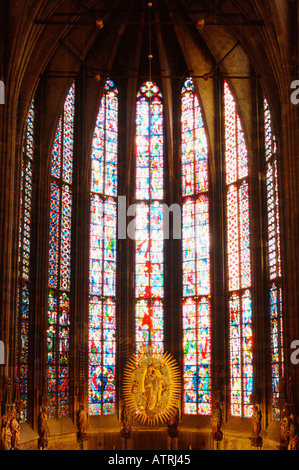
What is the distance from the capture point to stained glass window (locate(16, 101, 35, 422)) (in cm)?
2838

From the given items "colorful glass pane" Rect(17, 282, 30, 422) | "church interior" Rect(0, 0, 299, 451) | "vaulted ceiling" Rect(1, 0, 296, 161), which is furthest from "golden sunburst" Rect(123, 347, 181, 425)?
"vaulted ceiling" Rect(1, 0, 296, 161)

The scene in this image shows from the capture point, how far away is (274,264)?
28.7 m

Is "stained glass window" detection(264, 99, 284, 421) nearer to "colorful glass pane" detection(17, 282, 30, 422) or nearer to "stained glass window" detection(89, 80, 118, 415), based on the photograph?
"stained glass window" detection(89, 80, 118, 415)

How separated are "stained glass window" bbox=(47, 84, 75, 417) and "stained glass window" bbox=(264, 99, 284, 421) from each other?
7071mm

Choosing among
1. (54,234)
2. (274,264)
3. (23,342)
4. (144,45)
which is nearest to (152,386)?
(23,342)

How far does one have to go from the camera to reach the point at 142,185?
33344 mm

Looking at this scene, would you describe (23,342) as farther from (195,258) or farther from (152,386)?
(195,258)

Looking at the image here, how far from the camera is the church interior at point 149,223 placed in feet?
87.7

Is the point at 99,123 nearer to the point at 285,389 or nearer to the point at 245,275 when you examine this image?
the point at 245,275

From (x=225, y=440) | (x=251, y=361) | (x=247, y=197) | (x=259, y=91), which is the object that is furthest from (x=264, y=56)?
(x=225, y=440)

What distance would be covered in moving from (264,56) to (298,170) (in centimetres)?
491

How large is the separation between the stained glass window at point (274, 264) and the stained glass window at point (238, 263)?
1.20 metres

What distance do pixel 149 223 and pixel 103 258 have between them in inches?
88.4

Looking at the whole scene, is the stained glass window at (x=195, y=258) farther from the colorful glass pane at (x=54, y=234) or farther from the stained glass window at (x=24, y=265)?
the stained glass window at (x=24, y=265)
